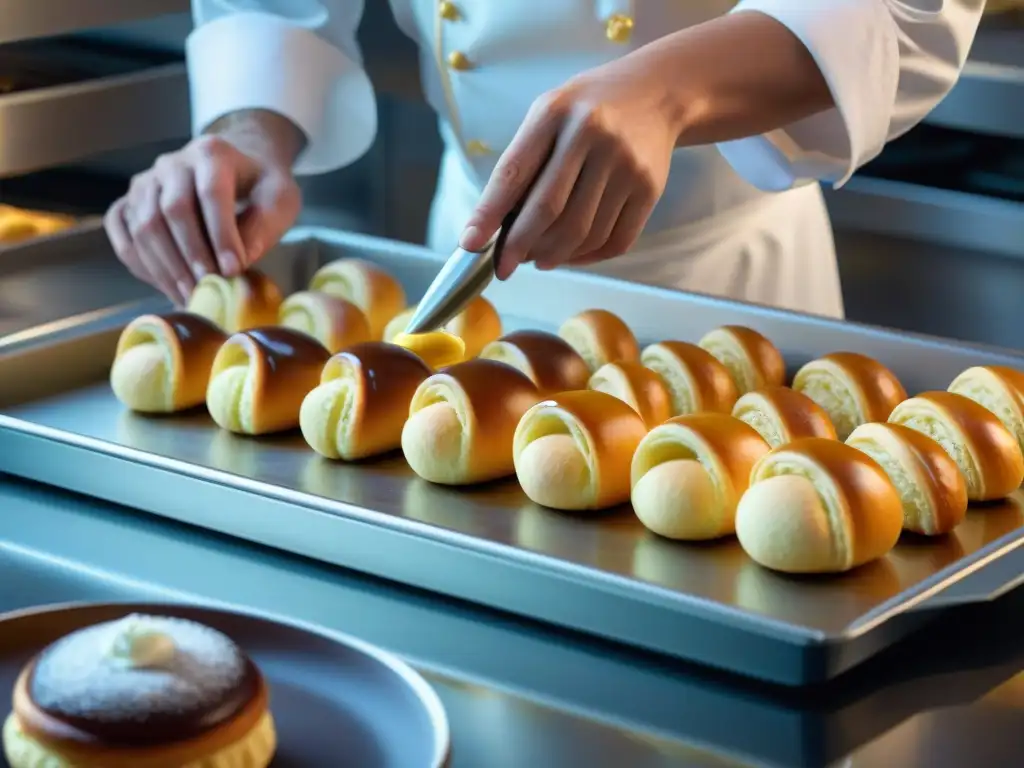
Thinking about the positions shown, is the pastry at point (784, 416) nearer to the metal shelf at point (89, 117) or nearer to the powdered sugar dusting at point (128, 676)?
the powdered sugar dusting at point (128, 676)

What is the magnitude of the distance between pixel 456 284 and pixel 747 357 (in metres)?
Answer: 0.26

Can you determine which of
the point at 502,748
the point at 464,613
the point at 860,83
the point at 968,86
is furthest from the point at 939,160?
the point at 502,748

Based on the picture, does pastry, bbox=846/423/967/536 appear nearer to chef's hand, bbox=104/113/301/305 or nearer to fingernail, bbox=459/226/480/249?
fingernail, bbox=459/226/480/249

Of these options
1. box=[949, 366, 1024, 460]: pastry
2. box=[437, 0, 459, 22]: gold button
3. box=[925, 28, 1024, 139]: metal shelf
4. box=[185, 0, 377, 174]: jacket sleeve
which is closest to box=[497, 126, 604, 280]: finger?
box=[949, 366, 1024, 460]: pastry

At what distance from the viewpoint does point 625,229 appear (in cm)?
116

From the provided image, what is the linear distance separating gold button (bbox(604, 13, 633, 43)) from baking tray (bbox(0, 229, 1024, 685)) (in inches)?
9.5

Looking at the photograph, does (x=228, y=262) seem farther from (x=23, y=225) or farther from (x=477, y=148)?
(x=23, y=225)

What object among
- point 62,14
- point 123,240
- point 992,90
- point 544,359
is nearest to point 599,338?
point 544,359

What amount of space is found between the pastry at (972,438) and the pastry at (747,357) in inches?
6.2

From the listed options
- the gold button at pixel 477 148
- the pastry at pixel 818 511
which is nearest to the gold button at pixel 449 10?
the gold button at pixel 477 148

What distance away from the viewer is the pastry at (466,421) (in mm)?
1090

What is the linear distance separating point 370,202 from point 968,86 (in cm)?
105

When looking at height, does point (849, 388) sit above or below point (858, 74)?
below

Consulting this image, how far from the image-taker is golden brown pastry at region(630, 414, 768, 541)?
0.99m
